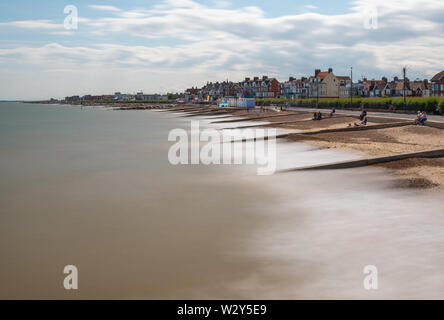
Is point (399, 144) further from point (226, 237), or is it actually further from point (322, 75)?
point (322, 75)

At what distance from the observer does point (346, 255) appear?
34.0 ft

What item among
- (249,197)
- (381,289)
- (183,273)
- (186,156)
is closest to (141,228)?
(183,273)

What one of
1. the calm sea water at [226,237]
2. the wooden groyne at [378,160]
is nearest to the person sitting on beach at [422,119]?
the wooden groyne at [378,160]

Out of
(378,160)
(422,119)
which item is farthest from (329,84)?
(378,160)

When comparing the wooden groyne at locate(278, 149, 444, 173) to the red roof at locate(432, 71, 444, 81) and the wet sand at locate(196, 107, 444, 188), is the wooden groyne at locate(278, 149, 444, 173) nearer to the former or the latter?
the wet sand at locate(196, 107, 444, 188)

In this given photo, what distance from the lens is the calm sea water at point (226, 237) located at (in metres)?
9.12

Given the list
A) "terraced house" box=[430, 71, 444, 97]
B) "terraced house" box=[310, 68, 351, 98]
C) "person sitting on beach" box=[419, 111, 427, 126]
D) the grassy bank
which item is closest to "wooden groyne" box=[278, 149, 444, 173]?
"person sitting on beach" box=[419, 111, 427, 126]

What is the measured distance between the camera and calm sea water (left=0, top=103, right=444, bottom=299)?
359 inches

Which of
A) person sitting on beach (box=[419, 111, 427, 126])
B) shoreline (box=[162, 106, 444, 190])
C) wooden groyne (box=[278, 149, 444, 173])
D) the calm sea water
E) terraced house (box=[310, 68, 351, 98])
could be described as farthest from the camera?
terraced house (box=[310, 68, 351, 98])

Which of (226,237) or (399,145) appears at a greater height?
(399,145)

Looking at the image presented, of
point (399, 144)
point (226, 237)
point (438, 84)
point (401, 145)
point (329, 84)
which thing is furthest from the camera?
point (329, 84)

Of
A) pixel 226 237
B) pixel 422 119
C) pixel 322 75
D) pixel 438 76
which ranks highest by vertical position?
pixel 322 75

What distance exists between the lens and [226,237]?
488 inches
